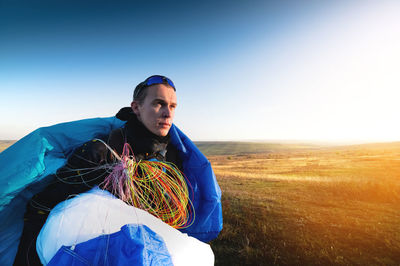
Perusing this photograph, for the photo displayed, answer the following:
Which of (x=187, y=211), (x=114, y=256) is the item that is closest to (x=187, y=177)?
(x=187, y=211)

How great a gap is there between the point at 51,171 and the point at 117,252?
1082 millimetres

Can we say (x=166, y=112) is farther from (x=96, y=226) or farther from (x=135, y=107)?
(x=96, y=226)

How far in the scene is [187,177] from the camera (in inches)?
109

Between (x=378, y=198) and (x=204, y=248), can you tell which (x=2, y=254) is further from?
(x=378, y=198)

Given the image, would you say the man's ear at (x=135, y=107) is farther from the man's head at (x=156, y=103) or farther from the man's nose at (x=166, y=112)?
the man's nose at (x=166, y=112)

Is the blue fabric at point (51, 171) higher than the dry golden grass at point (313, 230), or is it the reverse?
the blue fabric at point (51, 171)

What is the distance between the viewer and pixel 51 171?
176 cm

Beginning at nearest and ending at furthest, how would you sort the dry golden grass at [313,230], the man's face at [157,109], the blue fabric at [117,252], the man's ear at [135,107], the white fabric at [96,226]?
the blue fabric at [117,252] → the white fabric at [96,226] → the man's face at [157,109] → the man's ear at [135,107] → the dry golden grass at [313,230]

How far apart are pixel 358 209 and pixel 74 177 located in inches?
337

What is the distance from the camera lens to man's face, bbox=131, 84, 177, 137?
2164 mm

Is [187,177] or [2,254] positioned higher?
[187,177]

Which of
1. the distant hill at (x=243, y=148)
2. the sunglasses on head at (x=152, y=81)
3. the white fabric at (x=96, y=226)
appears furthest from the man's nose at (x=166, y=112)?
the distant hill at (x=243, y=148)

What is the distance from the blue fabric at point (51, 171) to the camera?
1.63 m

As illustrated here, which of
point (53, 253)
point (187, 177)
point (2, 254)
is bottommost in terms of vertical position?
point (2, 254)
